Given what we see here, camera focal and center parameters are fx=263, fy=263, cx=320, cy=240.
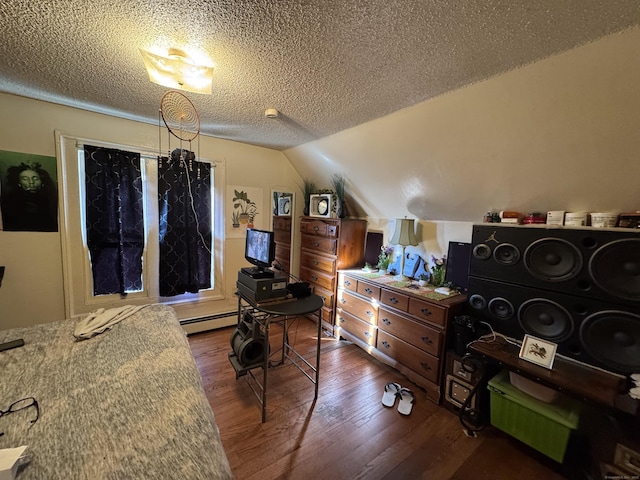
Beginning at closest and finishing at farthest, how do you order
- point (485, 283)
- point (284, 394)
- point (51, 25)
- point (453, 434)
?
1. point (51, 25)
2. point (453, 434)
3. point (485, 283)
4. point (284, 394)

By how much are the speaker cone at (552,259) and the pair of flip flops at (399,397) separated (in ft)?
4.33

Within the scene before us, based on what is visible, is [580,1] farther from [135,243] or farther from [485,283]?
[135,243]

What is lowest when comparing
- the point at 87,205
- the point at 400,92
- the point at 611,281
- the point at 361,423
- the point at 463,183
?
the point at 361,423

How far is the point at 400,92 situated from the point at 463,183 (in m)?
0.94

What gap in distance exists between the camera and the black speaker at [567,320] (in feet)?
4.85

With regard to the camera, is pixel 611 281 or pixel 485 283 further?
pixel 485 283

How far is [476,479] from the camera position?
1.51m

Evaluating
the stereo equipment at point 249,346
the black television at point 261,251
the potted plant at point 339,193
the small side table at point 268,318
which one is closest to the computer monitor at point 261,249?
the black television at point 261,251

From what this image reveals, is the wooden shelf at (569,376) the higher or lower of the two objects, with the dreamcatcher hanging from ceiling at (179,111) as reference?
lower

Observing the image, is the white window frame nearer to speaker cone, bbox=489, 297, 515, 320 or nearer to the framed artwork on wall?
the framed artwork on wall

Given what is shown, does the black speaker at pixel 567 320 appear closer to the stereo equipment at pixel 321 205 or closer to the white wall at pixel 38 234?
the stereo equipment at pixel 321 205

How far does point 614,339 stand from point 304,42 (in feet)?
7.81

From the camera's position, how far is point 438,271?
257 cm

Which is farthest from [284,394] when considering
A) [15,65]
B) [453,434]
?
[15,65]
